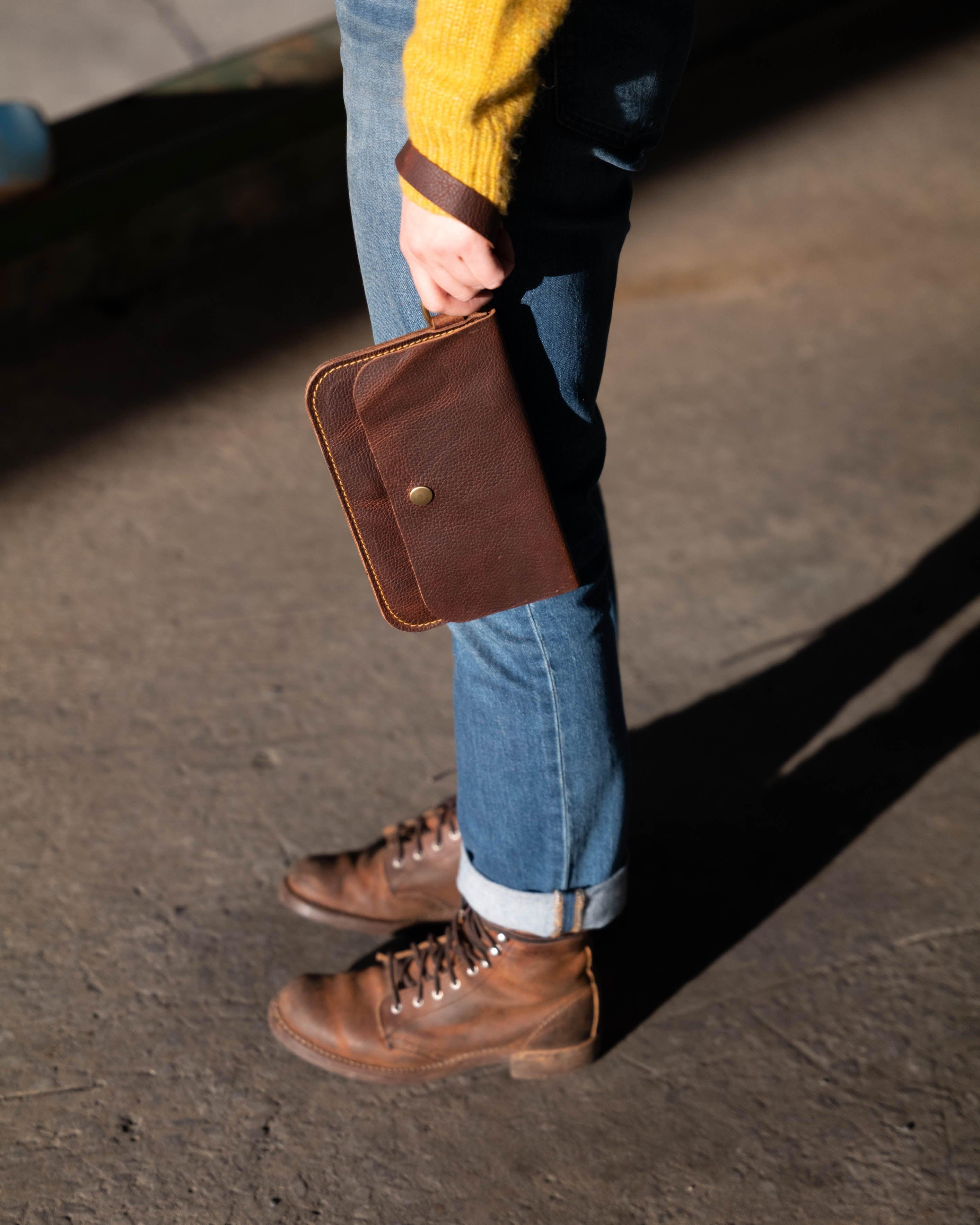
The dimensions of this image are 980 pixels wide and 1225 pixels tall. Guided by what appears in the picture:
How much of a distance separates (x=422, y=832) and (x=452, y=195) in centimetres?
86

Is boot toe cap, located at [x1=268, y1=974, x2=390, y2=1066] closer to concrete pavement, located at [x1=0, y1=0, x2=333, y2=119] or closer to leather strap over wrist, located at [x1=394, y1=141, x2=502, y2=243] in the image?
leather strap over wrist, located at [x1=394, y1=141, x2=502, y2=243]

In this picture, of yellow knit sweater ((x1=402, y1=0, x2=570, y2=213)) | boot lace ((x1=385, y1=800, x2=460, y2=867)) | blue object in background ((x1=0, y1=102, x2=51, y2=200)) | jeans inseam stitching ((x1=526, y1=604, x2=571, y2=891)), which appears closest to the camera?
yellow knit sweater ((x1=402, y1=0, x2=570, y2=213))

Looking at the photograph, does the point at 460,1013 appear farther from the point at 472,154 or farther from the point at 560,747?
the point at 472,154

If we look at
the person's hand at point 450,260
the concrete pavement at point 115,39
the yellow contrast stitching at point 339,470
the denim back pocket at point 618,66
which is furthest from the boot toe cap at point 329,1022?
the concrete pavement at point 115,39

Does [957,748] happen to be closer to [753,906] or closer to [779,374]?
[753,906]

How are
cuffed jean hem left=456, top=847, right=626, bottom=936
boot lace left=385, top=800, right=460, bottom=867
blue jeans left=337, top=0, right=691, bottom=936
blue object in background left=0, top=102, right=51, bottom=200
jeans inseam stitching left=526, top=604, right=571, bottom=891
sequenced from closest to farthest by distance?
blue jeans left=337, top=0, right=691, bottom=936, jeans inseam stitching left=526, top=604, right=571, bottom=891, cuffed jean hem left=456, top=847, right=626, bottom=936, boot lace left=385, top=800, right=460, bottom=867, blue object in background left=0, top=102, right=51, bottom=200

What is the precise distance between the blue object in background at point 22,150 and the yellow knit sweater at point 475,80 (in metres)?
2.23

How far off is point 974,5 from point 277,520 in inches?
153

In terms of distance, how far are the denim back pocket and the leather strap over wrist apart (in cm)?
10

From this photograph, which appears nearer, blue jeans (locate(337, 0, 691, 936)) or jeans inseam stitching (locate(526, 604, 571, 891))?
blue jeans (locate(337, 0, 691, 936))

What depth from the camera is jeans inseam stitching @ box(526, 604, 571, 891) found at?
1.08 meters

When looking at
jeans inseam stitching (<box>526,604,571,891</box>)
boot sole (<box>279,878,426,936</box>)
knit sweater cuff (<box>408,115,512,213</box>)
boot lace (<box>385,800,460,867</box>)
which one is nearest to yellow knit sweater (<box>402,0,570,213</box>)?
knit sweater cuff (<box>408,115,512,213</box>)

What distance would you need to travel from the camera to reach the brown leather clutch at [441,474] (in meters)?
0.92

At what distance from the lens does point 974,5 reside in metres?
4.38
